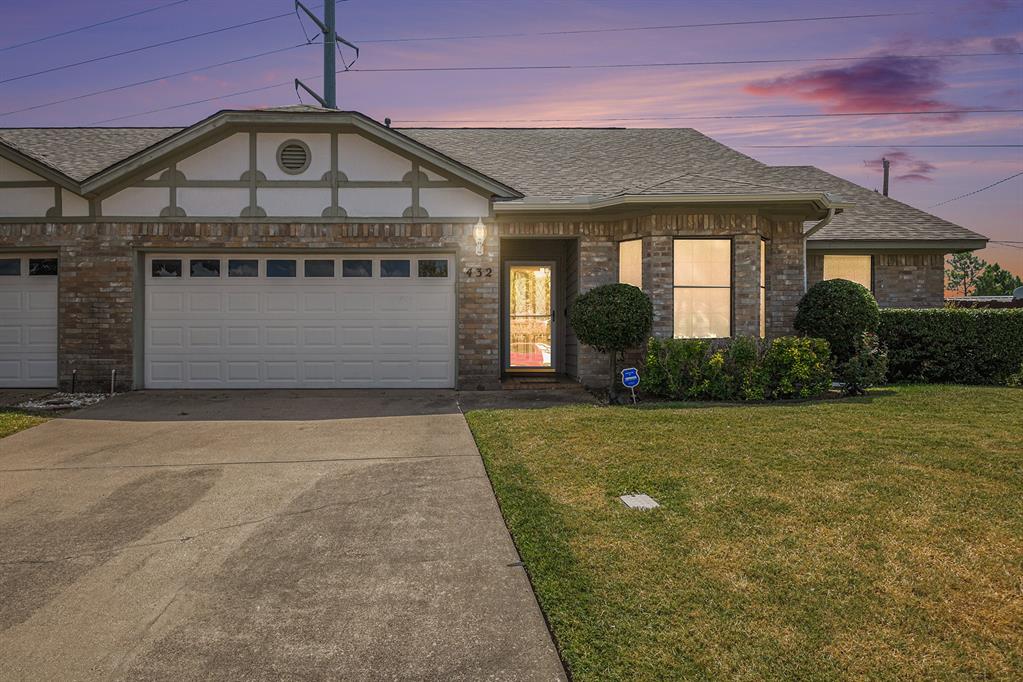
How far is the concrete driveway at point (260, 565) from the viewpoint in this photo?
2.64 meters

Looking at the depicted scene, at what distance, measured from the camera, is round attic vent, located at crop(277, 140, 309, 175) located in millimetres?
10734

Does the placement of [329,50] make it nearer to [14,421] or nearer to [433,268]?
[433,268]

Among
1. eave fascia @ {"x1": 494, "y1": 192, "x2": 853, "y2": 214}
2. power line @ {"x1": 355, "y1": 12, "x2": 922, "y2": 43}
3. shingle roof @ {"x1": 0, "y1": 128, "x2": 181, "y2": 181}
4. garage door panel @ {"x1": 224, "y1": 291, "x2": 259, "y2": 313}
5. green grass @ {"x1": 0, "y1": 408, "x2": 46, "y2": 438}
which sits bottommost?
green grass @ {"x1": 0, "y1": 408, "x2": 46, "y2": 438}

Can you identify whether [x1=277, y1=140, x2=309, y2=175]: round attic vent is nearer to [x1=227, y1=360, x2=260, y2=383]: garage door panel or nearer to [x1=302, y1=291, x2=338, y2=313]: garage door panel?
[x1=302, y1=291, x2=338, y2=313]: garage door panel

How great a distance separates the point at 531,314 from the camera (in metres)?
13.2

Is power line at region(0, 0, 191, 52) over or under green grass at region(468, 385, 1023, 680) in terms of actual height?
over

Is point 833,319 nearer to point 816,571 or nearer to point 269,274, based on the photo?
point 816,571

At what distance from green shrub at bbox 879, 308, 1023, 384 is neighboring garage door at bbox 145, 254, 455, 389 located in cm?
809

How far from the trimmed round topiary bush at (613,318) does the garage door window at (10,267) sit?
9776mm

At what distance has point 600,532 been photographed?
3910 millimetres

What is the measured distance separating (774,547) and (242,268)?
994 centimetres

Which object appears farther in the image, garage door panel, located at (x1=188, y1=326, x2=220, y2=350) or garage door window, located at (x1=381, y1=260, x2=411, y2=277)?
garage door window, located at (x1=381, y1=260, x2=411, y2=277)

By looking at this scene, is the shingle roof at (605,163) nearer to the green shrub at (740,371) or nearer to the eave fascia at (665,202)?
the eave fascia at (665,202)

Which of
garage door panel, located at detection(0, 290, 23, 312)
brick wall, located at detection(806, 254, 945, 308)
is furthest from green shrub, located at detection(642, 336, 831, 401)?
garage door panel, located at detection(0, 290, 23, 312)
